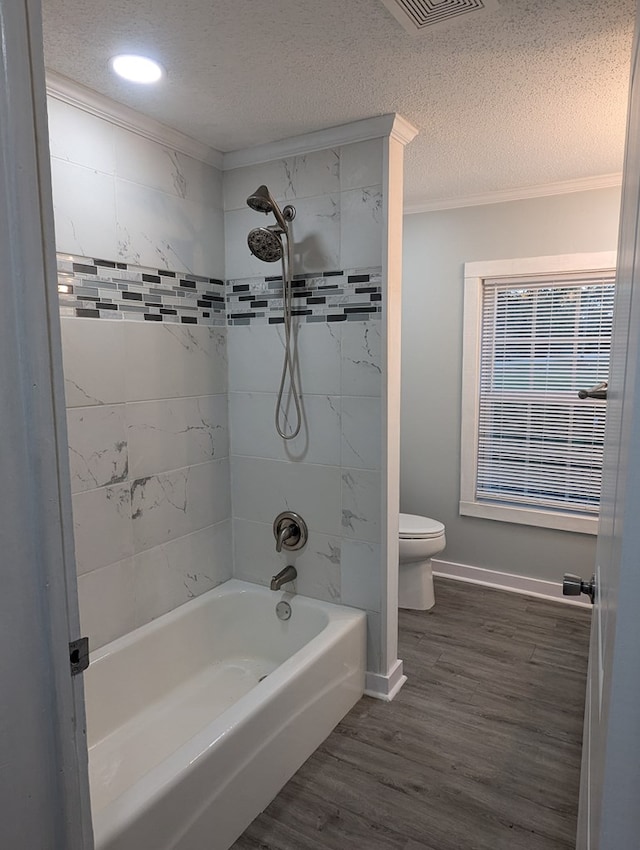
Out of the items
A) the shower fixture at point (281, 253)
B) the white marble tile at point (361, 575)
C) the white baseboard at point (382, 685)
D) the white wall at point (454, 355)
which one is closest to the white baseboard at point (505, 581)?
the white wall at point (454, 355)

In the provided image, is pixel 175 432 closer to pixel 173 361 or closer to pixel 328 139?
pixel 173 361

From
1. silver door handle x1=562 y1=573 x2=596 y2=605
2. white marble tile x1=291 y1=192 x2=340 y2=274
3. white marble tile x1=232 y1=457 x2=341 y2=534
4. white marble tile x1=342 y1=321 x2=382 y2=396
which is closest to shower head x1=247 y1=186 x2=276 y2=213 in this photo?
white marble tile x1=291 y1=192 x2=340 y2=274

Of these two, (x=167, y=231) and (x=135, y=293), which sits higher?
(x=167, y=231)

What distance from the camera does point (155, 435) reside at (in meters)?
2.34

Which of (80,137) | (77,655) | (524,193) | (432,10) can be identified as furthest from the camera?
(524,193)

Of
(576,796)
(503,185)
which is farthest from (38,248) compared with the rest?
(503,185)

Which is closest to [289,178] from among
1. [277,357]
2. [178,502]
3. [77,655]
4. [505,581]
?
[277,357]

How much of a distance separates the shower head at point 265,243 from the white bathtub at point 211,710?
61.8 inches

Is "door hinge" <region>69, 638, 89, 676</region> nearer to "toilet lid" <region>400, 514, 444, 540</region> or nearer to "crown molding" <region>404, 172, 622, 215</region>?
"toilet lid" <region>400, 514, 444, 540</region>

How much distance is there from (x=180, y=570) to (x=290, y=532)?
53cm

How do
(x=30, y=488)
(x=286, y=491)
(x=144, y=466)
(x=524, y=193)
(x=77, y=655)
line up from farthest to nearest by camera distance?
(x=524, y=193) → (x=286, y=491) → (x=144, y=466) → (x=77, y=655) → (x=30, y=488)

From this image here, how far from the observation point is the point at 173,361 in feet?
7.89

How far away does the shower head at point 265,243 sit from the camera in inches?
90.2

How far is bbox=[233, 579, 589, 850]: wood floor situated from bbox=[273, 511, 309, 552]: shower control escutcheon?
759 mm
